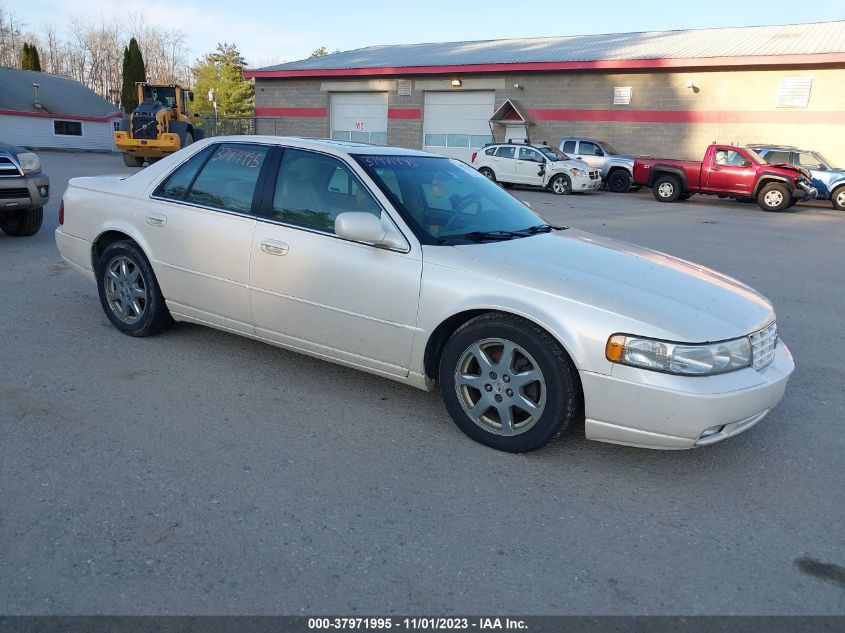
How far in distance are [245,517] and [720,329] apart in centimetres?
231

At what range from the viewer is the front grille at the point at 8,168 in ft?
26.7

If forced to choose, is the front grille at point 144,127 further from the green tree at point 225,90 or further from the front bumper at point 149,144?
the green tree at point 225,90

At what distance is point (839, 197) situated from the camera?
19.7 meters

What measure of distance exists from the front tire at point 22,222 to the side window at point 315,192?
626 cm

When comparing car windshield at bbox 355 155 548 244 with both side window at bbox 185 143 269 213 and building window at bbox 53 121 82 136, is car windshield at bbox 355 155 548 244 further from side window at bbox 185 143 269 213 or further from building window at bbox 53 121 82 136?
building window at bbox 53 121 82 136

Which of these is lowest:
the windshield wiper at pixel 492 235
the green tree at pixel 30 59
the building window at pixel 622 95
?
the windshield wiper at pixel 492 235

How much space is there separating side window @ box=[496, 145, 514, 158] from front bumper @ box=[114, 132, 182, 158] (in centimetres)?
1170

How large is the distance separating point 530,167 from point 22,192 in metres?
15.8

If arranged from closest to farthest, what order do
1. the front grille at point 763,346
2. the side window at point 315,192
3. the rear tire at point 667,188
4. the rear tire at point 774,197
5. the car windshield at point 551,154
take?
the front grille at point 763,346, the side window at point 315,192, the rear tire at point 774,197, the rear tire at point 667,188, the car windshield at point 551,154

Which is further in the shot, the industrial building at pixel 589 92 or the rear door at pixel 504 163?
the industrial building at pixel 589 92

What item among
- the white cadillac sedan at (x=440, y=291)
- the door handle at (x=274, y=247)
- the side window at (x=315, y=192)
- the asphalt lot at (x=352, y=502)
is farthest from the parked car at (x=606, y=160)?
the door handle at (x=274, y=247)

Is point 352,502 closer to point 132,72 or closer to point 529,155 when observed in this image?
point 529,155

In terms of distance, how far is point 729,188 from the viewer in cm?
1938
